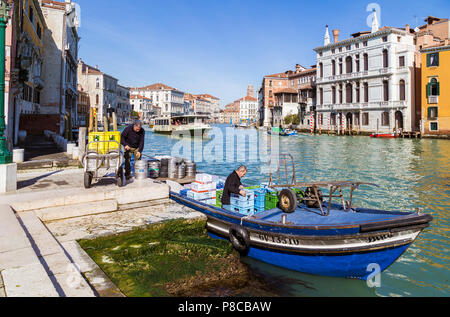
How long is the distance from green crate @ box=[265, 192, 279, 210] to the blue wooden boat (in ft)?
2.26

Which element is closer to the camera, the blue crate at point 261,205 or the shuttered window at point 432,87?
the blue crate at point 261,205

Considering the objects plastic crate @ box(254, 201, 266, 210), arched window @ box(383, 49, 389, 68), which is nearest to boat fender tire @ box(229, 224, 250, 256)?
plastic crate @ box(254, 201, 266, 210)

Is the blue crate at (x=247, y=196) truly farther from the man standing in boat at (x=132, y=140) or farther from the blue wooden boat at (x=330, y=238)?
the man standing in boat at (x=132, y=140)

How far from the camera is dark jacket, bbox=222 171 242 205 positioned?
256 inches

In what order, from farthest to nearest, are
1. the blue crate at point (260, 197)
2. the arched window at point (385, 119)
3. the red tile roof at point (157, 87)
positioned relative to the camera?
1. the red tile roof at point (157, 87)
2. the arched window at point (385, 119)
3. the blue crate at point (260, 197)

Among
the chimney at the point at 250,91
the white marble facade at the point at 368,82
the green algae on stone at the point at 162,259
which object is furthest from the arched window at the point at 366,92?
the chimney at the point at 250,91

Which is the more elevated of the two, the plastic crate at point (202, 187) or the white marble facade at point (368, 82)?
the white marble facade at point (368, 82)

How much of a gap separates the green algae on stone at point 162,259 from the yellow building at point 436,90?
4046 cm

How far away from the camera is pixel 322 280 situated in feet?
16.5

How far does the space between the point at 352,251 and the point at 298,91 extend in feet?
211

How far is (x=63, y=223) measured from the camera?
5855 mm

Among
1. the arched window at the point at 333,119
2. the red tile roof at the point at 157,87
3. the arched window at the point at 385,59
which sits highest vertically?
the red tile roof at the point at 157,87

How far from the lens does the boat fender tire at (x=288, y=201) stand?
588cm

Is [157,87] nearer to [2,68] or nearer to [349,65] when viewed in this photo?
[349,65]
